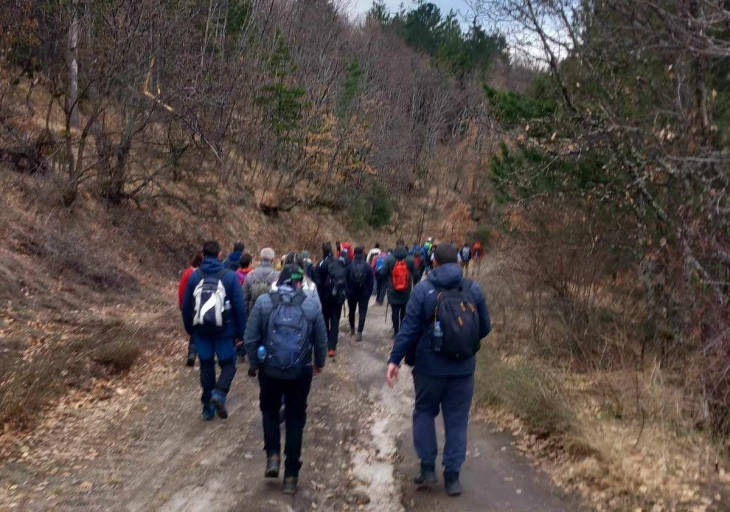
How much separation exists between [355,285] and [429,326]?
7.22 meters

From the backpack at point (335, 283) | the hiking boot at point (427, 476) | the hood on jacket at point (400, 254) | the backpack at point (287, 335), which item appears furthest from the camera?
the hood on jacket at point (400, 254)

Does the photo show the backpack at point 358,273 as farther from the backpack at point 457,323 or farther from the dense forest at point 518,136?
the backpack at point 457,323

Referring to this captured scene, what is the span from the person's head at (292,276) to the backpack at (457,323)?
118cm

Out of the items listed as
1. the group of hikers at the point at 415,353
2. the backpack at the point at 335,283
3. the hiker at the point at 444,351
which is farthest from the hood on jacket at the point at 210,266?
the backpack at the point at 335,283

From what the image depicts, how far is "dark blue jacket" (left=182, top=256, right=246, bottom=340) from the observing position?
7.78m

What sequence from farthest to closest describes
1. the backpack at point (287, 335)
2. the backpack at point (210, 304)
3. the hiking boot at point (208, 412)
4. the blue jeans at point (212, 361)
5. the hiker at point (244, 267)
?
1. the hiker at point (244, 267)
2. the hiking boot at point (208, 412)
3. the blue jeans at point (212, 361)
4. the backpack at point (210, 304)
5. the backpack at point (287, 335)

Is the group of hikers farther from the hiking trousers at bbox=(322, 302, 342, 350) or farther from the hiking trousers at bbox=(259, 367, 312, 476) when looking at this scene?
the hiking trousers at bbox=(322, 302, 342, 350)

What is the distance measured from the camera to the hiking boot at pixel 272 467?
6.22 meters

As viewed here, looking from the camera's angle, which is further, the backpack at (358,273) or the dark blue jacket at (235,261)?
the backpack at (358,273)

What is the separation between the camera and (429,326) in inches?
239

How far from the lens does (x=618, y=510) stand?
5695 mm

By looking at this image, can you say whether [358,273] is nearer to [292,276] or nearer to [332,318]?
[332,318]

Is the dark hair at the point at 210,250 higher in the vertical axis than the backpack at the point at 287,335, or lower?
higher

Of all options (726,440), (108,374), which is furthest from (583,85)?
(108,374)
